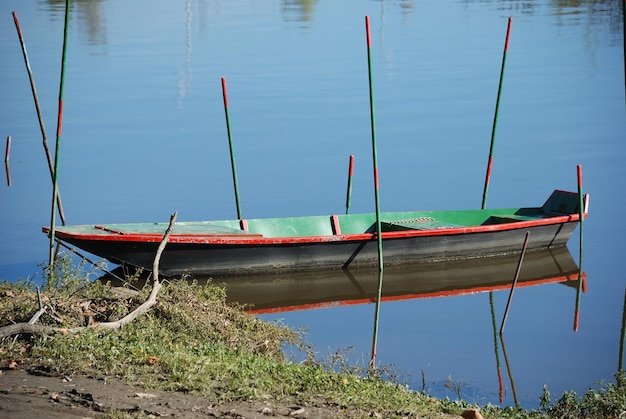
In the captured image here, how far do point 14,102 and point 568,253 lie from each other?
587 inches

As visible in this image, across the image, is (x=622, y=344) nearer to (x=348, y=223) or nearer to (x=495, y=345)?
(x=495, y=345)

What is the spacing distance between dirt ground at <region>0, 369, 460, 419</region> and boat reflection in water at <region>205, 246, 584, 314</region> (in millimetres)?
5307

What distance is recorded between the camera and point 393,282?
1316cm

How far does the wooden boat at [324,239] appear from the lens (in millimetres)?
12031

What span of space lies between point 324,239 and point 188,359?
5562mm

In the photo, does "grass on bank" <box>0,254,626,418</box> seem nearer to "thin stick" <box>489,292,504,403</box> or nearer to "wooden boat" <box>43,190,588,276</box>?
"thin stick" <box>489,292,504,403</box>

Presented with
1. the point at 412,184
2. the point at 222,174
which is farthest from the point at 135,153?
the point at 412,184

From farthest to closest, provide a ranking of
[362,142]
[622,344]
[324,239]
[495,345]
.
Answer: [362,142], [324,239], [622,344], [495,345]

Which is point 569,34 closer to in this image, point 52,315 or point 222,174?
point 222,174

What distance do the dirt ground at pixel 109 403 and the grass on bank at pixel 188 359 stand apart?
93 mm

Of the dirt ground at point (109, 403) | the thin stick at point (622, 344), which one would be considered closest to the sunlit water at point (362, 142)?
the thin stick at point (622, 344)

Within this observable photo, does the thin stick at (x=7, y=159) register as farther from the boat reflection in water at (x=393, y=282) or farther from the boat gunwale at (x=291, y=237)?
the boat reflection in water at (x=393, y=282)

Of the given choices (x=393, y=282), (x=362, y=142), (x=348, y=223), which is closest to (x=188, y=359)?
(x=393, y=282)

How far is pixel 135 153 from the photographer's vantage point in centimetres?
2005
